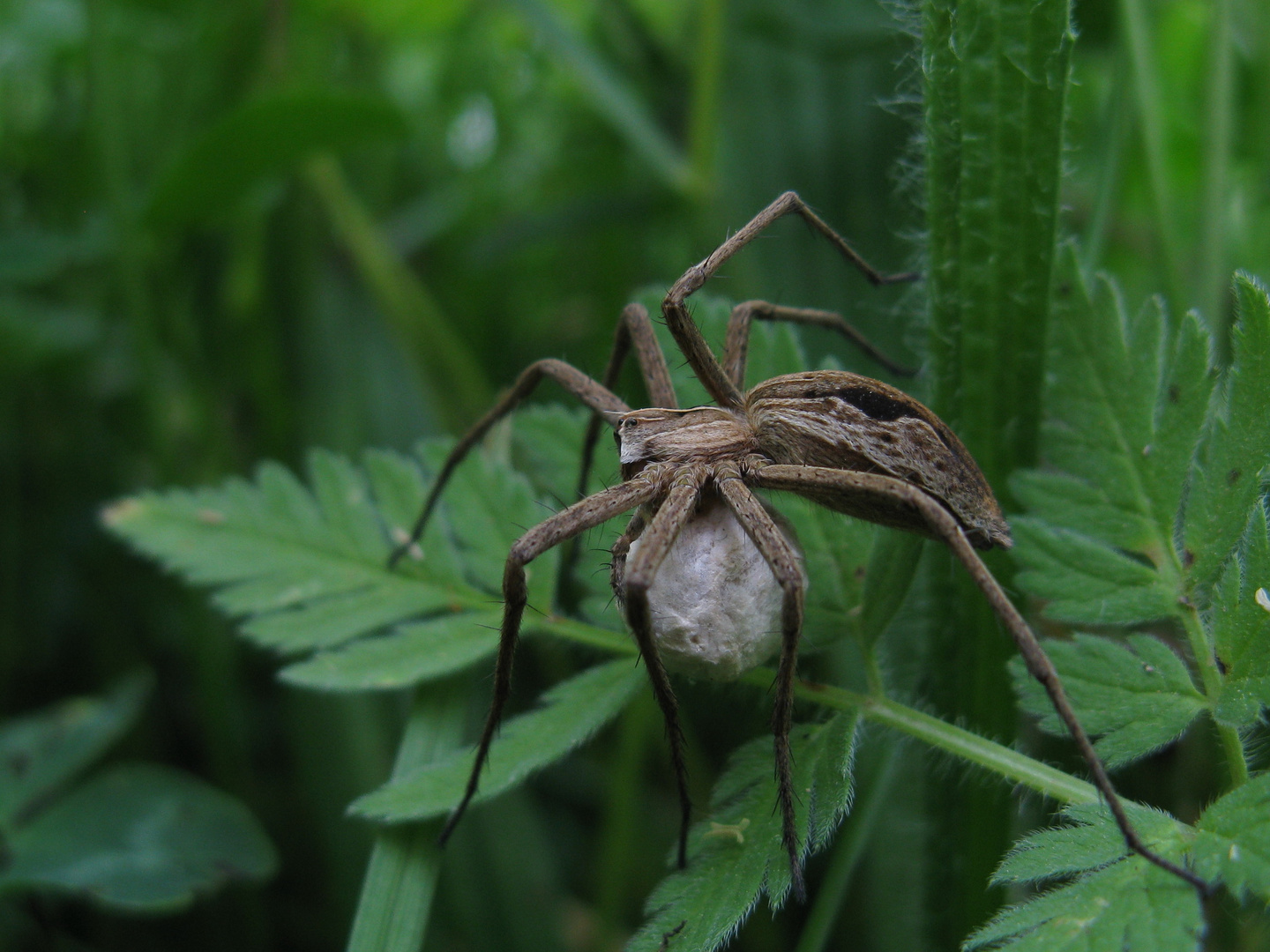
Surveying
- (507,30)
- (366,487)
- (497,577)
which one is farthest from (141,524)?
(507,30)

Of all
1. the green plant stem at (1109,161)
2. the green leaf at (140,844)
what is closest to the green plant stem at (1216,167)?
the green plant stem at (1109,161)

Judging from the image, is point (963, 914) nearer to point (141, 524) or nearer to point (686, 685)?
point (686, 685)

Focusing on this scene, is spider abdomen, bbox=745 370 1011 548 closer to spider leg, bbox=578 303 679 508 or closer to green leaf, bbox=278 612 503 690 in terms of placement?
spider leg, bbox=578 303 679 508

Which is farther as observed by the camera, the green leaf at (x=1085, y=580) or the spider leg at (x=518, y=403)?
the spider leg at (x=518, y=403)

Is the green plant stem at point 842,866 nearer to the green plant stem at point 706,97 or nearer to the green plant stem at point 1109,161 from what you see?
the green plant stem at point 1109,161

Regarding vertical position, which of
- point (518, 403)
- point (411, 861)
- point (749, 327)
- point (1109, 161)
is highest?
point (1109, 161)

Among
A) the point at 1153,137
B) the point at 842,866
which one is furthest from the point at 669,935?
the point at 1153,137

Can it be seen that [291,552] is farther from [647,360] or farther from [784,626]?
[784,626]
